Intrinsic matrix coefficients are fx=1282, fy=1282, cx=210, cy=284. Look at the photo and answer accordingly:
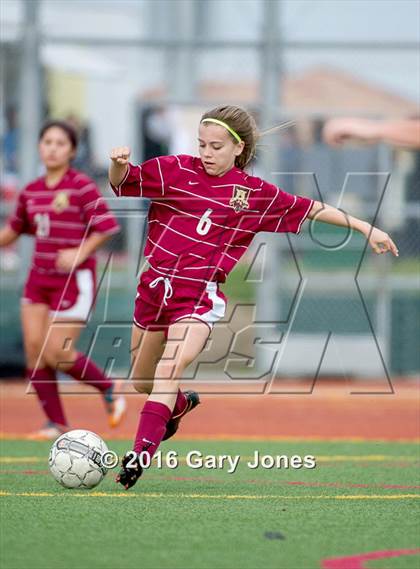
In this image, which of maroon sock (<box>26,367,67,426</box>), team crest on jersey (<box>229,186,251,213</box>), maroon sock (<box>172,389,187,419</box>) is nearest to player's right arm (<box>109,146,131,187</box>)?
team crest on jersey (<box>229,186,251,213</box>)

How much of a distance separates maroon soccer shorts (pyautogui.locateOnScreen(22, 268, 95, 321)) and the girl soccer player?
7.89 ft

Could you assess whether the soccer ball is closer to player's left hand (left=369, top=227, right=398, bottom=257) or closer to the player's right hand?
the player's right hand

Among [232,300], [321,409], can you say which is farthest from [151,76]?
[321,409]

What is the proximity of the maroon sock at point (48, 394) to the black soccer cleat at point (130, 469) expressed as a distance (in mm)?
3115

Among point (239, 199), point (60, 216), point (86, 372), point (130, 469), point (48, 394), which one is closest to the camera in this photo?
point (130, 469)

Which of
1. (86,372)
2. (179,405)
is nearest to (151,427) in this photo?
(179,405)

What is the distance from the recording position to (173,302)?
259 inches

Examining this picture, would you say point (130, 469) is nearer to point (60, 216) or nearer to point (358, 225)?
point (358, 225)

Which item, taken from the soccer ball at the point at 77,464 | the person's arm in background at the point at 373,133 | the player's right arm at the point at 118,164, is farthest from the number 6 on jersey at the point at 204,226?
the soccer ball at the point at 77,464

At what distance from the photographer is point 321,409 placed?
11.3 metres

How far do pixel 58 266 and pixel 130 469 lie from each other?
11.7 feet

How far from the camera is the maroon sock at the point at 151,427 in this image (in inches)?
235

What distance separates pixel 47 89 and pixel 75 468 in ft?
24.0

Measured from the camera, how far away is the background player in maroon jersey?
29.8 ft
